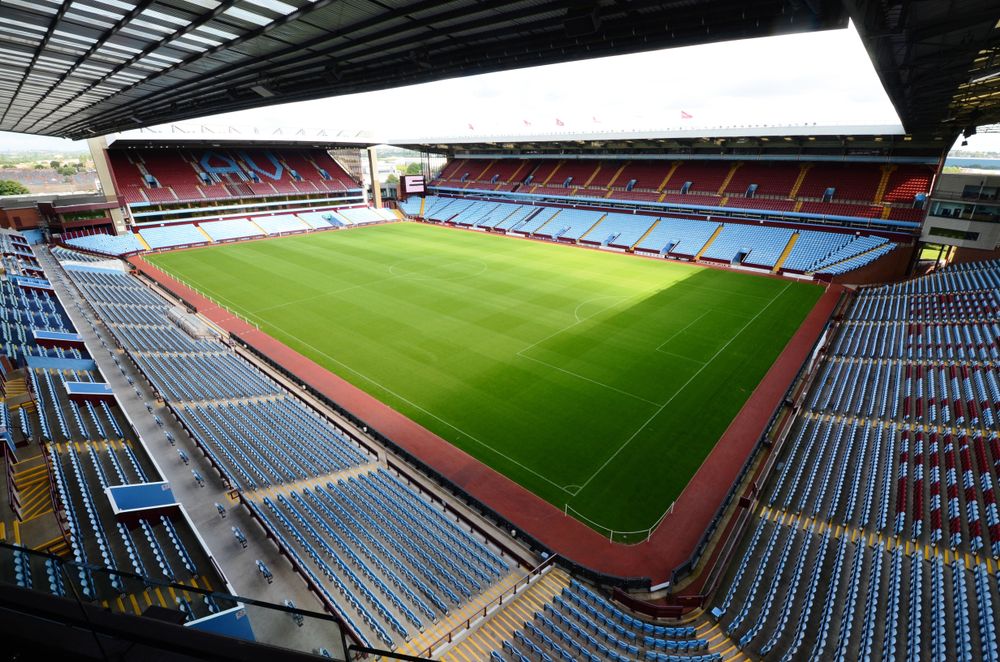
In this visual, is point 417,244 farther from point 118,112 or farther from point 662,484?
point 662,484

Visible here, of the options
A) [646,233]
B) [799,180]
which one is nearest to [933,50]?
[646,233]

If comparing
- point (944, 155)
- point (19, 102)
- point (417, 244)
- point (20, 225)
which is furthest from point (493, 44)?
point (20, 225)

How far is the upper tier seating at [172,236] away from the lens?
1782 inches

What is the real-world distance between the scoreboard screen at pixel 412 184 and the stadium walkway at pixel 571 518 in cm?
4981

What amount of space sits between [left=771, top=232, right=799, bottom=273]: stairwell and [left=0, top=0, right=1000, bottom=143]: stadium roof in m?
19.5

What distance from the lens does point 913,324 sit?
886 inches

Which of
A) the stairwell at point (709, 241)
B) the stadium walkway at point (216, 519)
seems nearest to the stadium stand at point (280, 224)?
the stadium walkway at point (216, 519)

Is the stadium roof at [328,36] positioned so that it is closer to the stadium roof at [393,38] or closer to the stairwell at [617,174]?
the stadium roof at [393,38]

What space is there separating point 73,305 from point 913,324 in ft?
143

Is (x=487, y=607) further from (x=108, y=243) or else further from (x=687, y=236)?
(x=108, y=243)

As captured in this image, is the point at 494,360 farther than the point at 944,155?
No

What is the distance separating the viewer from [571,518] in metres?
13.4

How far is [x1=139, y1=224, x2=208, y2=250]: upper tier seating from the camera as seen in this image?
45.3 metres

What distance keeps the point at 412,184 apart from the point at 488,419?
57733mm
